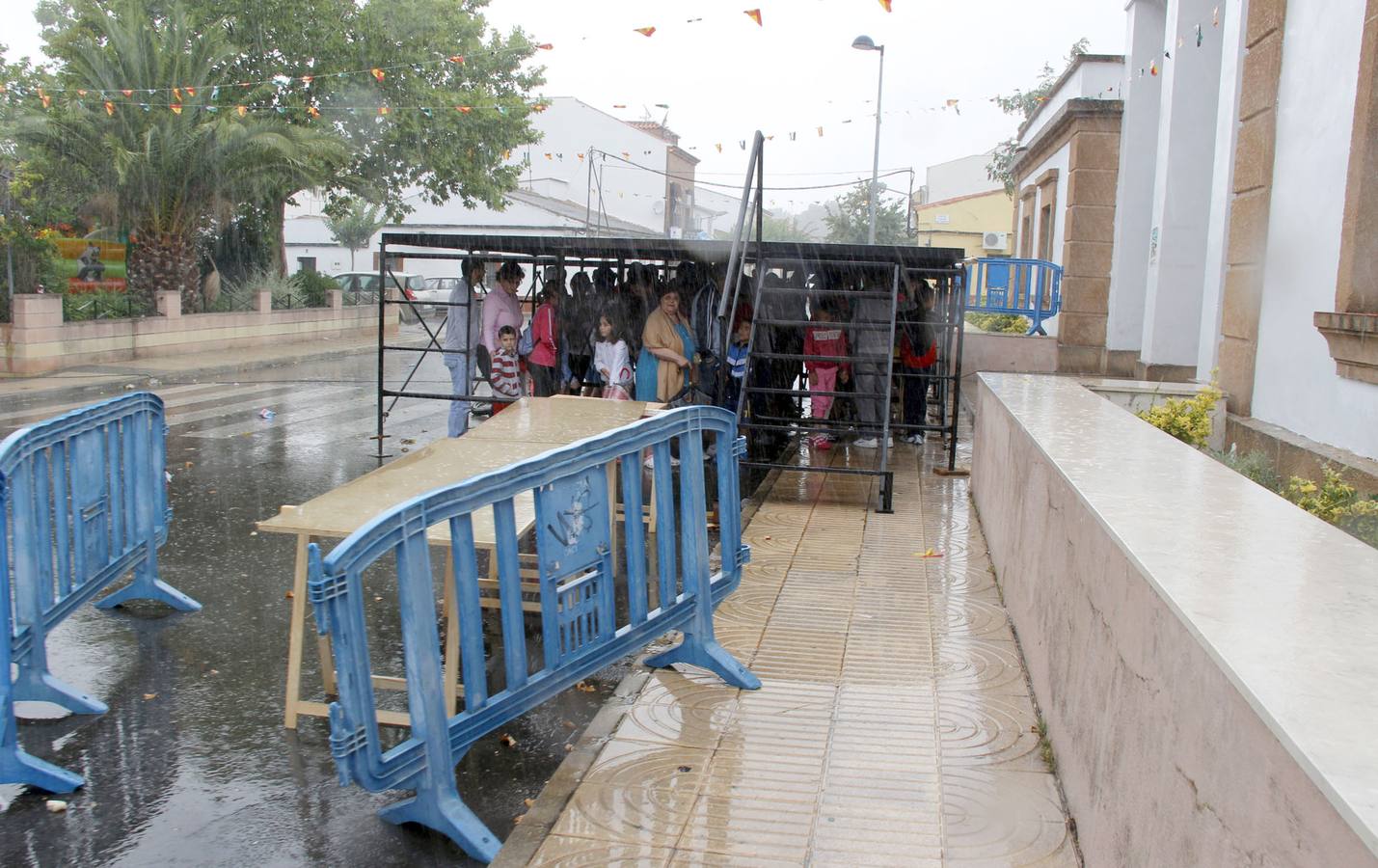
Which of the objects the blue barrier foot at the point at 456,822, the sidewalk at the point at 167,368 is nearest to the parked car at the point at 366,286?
the sidewalk at the point at 167,368

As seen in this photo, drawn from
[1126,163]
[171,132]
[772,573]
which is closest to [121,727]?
[772,573]

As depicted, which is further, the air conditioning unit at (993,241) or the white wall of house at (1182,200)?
the air conditioning unit at (993,241)

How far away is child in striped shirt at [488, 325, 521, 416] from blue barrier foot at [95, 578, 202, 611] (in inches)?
202

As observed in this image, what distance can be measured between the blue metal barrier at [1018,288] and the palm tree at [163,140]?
1314 centimetres

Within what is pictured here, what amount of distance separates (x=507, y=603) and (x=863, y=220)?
166 feet

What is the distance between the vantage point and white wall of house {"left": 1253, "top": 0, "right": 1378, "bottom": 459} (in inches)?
276

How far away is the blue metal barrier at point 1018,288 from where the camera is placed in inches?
735

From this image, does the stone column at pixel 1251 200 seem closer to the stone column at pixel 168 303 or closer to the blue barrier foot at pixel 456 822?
→ the blue barrier foot at pixel 456 822

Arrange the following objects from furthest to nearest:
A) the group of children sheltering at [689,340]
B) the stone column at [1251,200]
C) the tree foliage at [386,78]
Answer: the tree foliage at [386,78] → the group of children sheltering at [689,340] → the stone column at [1251,200]

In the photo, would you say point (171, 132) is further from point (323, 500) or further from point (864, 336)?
point (323, 500)

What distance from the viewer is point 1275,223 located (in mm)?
8406

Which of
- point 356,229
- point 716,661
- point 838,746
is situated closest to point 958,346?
point 716,661

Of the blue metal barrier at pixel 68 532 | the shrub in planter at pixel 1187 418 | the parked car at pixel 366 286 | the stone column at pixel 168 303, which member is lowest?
the blue metal barrier at pixel 68 532

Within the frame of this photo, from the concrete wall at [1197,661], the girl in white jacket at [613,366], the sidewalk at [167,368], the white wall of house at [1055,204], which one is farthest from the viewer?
the white wall of house at [1055,204]
